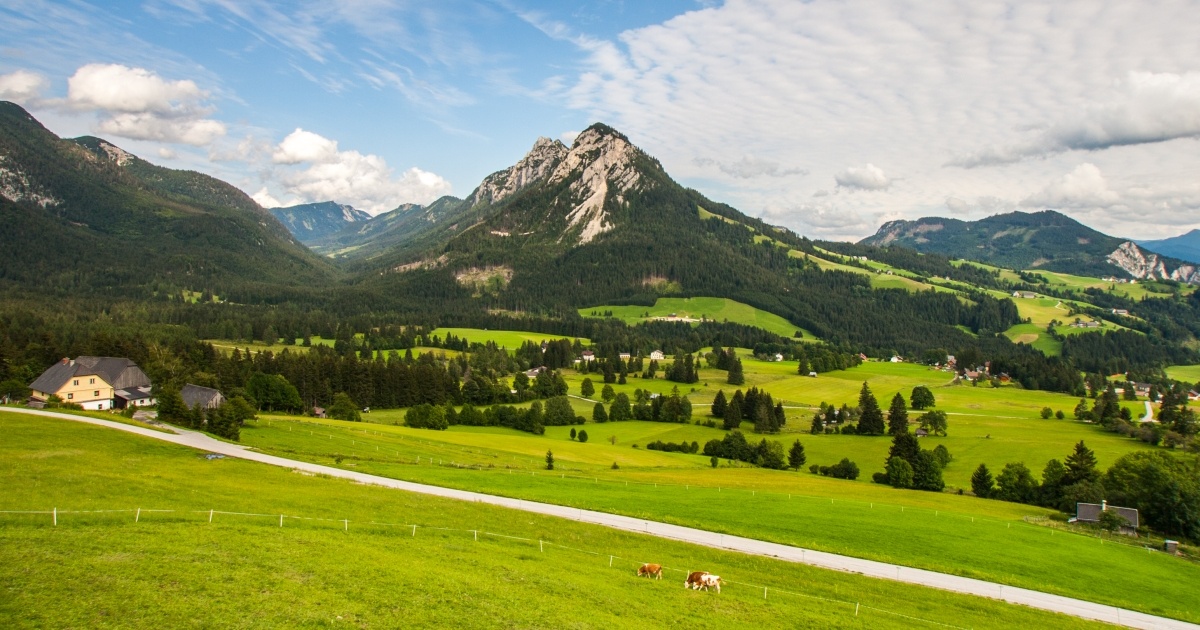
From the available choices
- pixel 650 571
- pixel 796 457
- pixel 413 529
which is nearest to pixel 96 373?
pixel 413 529

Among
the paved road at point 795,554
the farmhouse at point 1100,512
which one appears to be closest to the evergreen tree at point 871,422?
the farmhouse at point 1100,512

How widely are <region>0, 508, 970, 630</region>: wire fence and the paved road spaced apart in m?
5.89

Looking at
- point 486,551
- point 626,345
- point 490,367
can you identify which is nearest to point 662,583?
point 486,551

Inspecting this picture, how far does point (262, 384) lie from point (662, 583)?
79.5 m

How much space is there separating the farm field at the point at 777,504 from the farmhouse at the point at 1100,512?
10.1 feet

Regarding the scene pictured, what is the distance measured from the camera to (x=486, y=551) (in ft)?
86.6

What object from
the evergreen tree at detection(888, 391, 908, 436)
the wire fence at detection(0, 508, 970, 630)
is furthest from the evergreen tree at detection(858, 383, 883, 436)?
the wire fence at detection(0, 508, 970, 630)

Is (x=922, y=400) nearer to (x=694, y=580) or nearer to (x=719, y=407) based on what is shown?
(x=719, y=407)

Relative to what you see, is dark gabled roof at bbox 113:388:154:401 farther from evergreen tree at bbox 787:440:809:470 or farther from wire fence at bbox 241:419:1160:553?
evergreen tree at bbox 787:440:809:470

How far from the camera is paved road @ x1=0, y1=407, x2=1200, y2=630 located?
2888cm

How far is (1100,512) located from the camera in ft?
177

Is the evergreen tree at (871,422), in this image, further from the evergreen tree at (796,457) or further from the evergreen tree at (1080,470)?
the evergreen tree at (1080,470)

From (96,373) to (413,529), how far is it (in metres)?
66.5

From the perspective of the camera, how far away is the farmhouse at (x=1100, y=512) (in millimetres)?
51969
